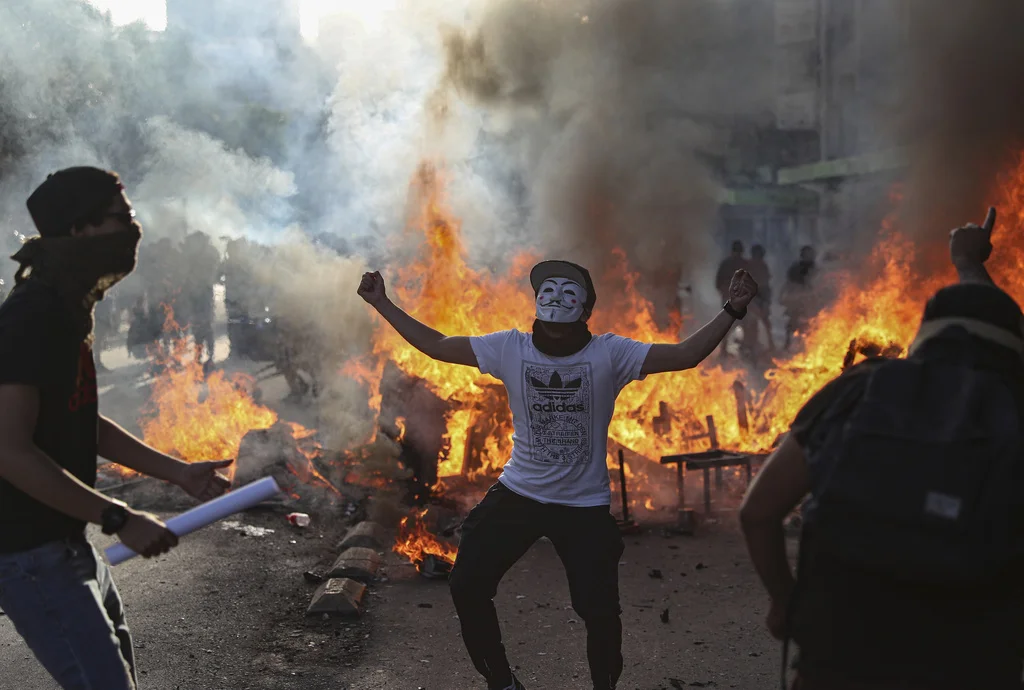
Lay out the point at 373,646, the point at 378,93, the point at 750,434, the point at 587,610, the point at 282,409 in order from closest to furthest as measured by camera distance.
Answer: the point at 587,610
the point at 373,646
the point at 750,434
the point at 282,409
the point at 378,93

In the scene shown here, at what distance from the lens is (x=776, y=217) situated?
22.2m

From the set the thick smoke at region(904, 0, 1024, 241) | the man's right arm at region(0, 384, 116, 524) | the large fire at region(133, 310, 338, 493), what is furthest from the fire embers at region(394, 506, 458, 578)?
the thick smoke at region(904, 0, 1024, 241)

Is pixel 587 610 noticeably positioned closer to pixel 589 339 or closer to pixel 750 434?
pixel 589 339

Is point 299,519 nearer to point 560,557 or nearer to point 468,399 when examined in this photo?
point 468,399

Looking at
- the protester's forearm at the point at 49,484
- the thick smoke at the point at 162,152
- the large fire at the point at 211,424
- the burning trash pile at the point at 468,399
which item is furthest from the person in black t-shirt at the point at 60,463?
the thick smoke at the point at 162,152

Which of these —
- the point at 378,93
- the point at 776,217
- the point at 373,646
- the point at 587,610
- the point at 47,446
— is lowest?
the point at 373,646

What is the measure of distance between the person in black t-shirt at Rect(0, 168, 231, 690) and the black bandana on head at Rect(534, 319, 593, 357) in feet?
5.76

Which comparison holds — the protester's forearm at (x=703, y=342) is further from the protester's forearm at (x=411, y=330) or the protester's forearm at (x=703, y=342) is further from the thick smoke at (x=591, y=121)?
the thick smoke at (x=591, y=121)

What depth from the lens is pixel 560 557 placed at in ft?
11.1

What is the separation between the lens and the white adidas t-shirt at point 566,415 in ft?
11.2

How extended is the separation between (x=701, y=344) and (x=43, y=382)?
2.35 meters

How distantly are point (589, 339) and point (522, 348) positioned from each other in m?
0.29

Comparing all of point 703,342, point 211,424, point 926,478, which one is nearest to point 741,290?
point 703,342

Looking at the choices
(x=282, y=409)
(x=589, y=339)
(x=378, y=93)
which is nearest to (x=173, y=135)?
(x=378, y=93)
